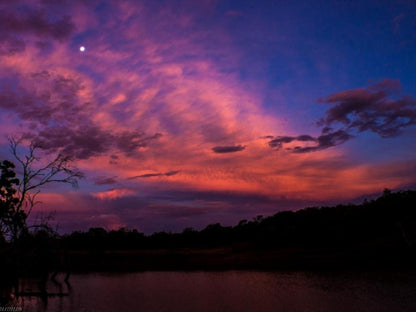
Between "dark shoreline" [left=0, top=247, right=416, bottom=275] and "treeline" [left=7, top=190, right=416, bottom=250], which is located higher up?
"treeline" [left=7, top=190, right=416, bottom=250]

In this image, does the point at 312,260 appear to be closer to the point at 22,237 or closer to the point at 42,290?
the point at 42,290

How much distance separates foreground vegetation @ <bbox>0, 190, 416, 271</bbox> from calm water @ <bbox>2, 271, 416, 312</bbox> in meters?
5.15

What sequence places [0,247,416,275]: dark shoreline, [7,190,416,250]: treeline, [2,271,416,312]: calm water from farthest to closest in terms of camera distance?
1. [7,190,416,250]: treeline
2. [0,247,416,275]: dark shoreline
3. [2,271,416,312]: calm water

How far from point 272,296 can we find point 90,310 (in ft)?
45.9

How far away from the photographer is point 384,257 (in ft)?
180

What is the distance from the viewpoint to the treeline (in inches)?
2566

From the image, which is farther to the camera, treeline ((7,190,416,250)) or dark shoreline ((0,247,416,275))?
treeline ((7,190,416,250))

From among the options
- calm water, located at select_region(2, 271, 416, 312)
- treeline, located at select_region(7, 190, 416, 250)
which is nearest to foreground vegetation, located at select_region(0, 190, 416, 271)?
treeline, located at select_region(7, 190, 416, 250)

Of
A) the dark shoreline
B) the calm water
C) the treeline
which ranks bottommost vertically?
the calm water

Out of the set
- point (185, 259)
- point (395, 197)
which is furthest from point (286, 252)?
point (395, 197)

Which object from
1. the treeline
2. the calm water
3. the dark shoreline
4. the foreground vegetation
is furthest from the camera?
the treeline

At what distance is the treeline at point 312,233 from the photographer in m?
65.2

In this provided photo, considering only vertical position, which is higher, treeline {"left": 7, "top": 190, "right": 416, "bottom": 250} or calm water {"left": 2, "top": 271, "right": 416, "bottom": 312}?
treeline {"left": 7, "top": 190, "right": 416, "bottom": 250}

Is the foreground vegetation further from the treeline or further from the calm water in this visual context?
the calm water
